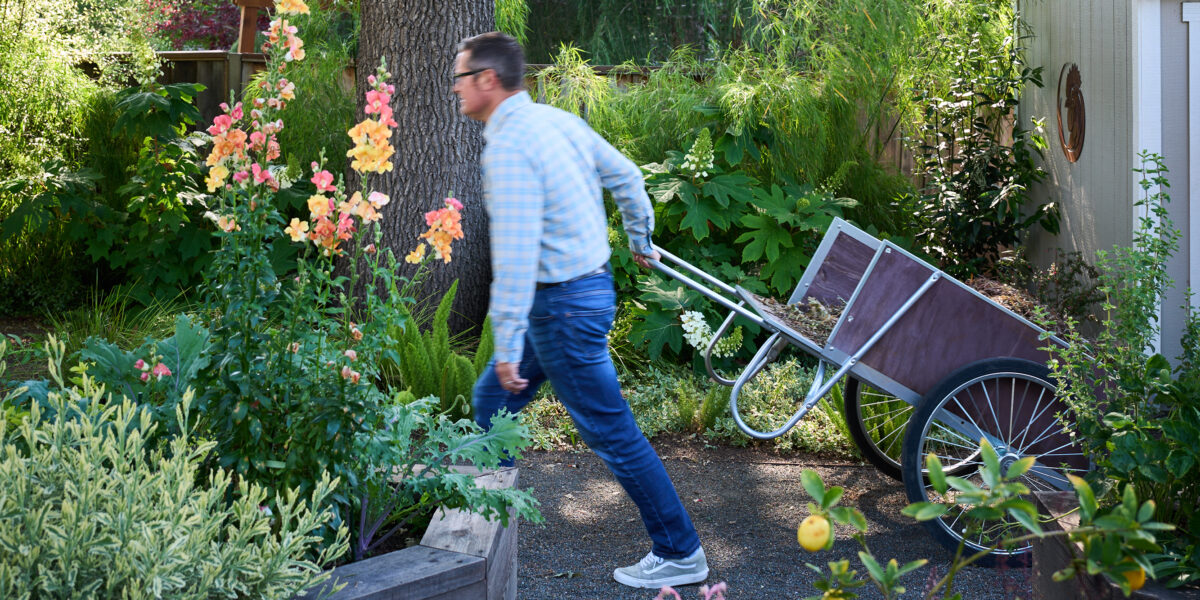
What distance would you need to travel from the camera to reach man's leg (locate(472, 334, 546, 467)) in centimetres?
305

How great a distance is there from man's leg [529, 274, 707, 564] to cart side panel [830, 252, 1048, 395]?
743mm

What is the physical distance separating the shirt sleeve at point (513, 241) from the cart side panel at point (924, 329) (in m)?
1.13

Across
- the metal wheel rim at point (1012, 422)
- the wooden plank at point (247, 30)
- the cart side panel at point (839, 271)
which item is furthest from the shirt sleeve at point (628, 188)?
the wooden plank at point (247, 30)

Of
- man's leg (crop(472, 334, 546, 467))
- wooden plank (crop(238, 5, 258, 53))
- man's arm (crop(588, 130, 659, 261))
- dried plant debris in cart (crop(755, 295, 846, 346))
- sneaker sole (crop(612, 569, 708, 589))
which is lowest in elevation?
sneaker sole (crop(612, 569, 708, 589))

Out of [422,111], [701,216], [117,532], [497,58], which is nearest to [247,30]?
[422,111]

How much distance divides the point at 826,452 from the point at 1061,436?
1.24 m

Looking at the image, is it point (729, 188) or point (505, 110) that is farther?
point (729, 188)

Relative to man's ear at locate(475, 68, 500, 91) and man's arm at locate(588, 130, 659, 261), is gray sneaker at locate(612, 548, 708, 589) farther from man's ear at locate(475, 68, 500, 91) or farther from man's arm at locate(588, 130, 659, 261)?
man's ear at locate(475, 68, 500, 91)

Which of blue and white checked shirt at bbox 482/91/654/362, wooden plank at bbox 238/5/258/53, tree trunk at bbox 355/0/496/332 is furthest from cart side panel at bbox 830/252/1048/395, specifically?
wooden plank at bbox 238/5/258/53

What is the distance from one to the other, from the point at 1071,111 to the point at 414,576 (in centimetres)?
394

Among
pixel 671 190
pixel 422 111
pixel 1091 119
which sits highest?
pixel 422 111

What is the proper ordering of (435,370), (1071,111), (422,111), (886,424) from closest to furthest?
1. (886,424)
2. (435,370)
3. (1071,111)
4. (422,111)

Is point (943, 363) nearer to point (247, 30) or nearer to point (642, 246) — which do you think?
point (642, 246)

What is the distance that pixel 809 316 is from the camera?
365 cm
